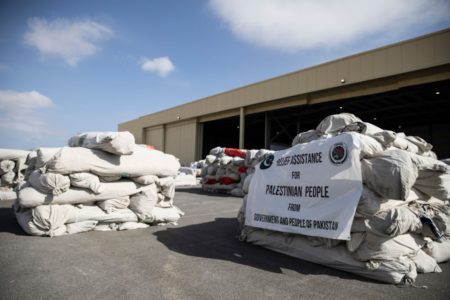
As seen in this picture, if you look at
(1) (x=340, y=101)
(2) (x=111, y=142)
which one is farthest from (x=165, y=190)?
(1) (x=340, y=101)

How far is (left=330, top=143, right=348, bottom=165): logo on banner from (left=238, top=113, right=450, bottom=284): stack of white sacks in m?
0.17

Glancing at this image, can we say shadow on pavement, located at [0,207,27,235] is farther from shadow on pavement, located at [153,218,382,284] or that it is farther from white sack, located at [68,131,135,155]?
shadow on pavement, located at [153,218,382,284]

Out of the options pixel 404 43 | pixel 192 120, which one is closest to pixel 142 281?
pixel 404 43

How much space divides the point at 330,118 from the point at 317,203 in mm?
1282

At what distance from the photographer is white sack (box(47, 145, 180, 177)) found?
152 inches

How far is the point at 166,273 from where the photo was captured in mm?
2656

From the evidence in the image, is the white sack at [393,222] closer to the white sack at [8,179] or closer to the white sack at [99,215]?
the white sack at [99,215]

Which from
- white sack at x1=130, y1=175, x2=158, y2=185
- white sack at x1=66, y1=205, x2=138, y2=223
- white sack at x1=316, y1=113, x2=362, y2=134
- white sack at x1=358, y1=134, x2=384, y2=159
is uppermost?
white sack at x1=316, y1=113, x2=362, y2=134

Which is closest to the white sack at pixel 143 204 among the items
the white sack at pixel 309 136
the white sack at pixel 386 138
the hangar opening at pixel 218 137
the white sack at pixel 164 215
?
the white sack at pixel 164 215

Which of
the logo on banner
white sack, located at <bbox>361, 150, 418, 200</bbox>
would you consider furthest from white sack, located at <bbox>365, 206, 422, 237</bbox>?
the logo on banner

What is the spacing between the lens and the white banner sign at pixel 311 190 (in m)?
2.77

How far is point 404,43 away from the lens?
36.8 ft

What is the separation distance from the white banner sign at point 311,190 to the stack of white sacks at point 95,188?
5.84 ft

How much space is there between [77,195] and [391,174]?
3.89 meters
